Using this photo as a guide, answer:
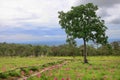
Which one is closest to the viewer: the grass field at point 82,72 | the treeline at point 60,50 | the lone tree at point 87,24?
the grass field at point 82,72

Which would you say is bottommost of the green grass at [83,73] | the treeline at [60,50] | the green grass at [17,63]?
the green grass at [83,73]

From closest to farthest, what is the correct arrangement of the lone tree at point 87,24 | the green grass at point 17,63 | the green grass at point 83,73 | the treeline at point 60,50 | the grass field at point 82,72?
the green grass at point 83,73, the grass field at point 82,72, the green grass at point 17,63, the lone tree at point 87,24, the treeline at point 60,50

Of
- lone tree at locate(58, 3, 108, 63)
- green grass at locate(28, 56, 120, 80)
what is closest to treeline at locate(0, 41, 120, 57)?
lone tree at locate(58, 3, 108, 63)

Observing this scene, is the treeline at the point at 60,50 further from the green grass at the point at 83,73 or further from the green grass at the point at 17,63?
the green grass at the point at 83,73

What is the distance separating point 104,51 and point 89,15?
8903 cm

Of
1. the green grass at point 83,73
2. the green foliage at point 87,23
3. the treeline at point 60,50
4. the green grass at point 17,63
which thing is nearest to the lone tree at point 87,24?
the green foliage at point 87,23

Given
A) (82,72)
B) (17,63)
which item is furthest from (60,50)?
(82,72)

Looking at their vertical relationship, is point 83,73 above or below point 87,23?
below

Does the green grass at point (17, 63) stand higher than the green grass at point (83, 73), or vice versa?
the green grass at point (17, 63)

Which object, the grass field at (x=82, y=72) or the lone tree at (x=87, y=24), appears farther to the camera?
the lone tree at (x=87, y=24)

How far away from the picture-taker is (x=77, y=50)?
15438 cm

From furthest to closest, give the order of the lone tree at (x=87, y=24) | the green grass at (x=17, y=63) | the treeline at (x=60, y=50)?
the treeline at (x=60, y=50) < the lone tree at (x=87, y=24) < the green grass at (x=17, y=63)

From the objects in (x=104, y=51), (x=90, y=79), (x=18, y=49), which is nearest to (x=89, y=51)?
(x=104, y=51)

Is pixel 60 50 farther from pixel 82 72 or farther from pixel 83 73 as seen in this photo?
pixel 83 73
